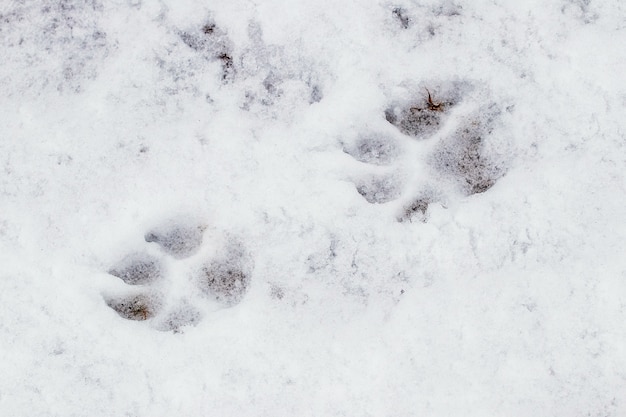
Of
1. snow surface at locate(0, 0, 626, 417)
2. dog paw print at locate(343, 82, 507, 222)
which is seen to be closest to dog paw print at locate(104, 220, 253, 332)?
snow surface at locate(0, 0, 626, 417)

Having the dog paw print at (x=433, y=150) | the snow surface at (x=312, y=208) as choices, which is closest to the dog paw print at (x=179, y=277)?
the snow surface at (x=312, y=208)

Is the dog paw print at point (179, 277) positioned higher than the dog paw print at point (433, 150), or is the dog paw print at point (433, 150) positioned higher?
the dog paw print at point (433, 150)

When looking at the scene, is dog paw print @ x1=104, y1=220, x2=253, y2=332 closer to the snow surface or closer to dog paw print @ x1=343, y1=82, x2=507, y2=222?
the snow surface

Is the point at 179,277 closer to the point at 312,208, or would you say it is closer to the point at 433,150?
the point at 312,208

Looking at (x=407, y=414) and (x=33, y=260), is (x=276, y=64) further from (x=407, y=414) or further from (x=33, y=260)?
(x=407, y=414)

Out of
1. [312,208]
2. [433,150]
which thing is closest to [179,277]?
[312,208]

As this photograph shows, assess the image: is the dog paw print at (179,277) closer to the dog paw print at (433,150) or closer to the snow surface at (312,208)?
the snow surface at (312,208)

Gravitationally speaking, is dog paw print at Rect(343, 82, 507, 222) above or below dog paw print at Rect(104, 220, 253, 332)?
above

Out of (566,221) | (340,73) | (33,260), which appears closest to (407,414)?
(566,221)
